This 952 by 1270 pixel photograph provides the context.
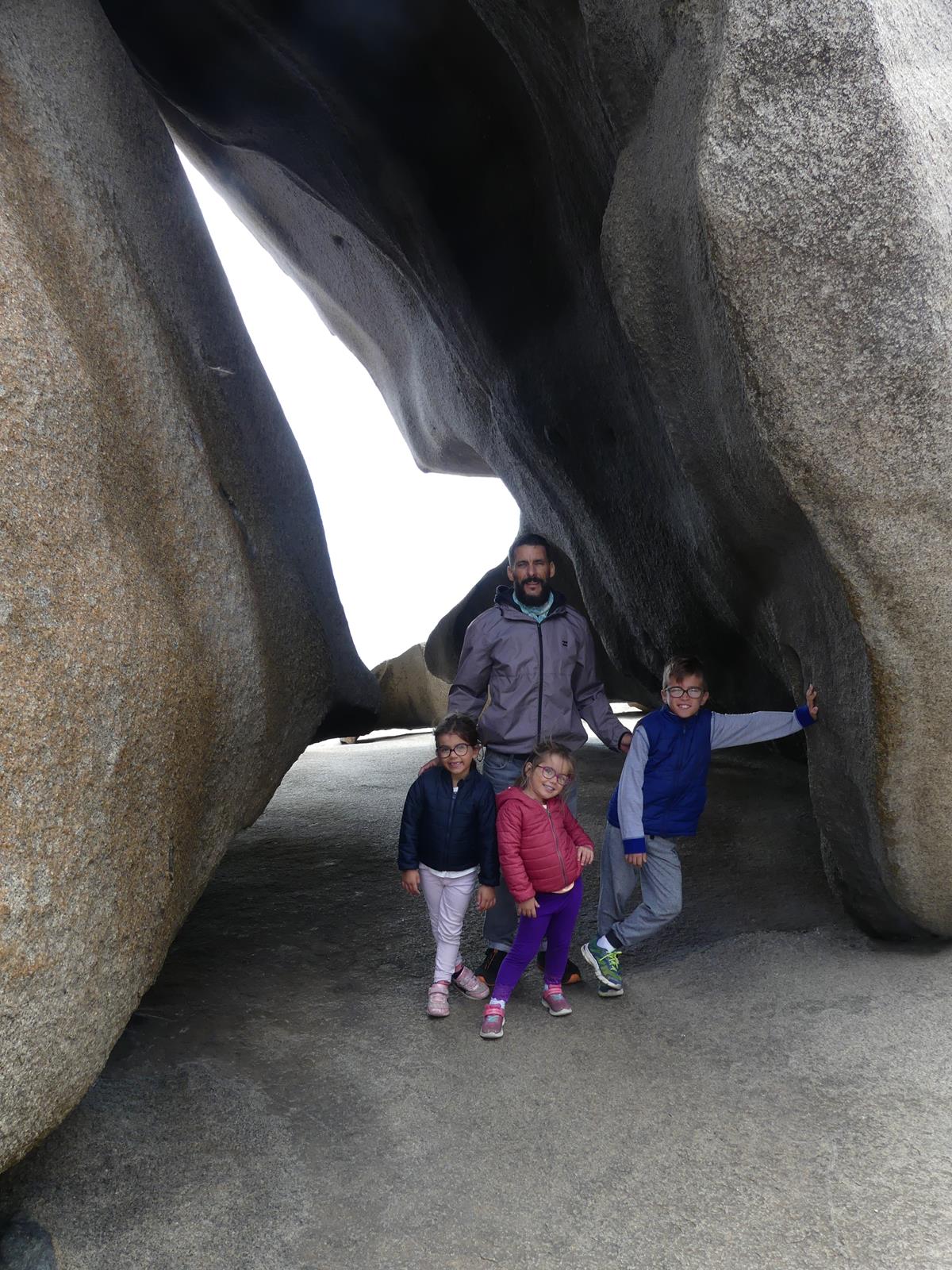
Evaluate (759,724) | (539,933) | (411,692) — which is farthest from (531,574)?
(411,692)

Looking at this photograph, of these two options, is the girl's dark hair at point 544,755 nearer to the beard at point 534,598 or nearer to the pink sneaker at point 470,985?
the beard at point 534,598

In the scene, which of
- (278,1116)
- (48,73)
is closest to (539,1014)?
(278,1116)

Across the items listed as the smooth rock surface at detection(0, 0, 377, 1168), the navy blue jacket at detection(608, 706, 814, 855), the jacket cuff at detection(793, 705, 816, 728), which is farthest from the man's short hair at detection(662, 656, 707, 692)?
the smooth rock surface at detection(0, 0, 377, 1168)

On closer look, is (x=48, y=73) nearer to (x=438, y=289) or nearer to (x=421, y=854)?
(x=421, y=854)

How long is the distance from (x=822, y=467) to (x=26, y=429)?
2.10 m

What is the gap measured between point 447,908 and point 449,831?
0.27 meters

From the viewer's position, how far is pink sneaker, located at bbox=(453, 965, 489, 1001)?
3.58 m

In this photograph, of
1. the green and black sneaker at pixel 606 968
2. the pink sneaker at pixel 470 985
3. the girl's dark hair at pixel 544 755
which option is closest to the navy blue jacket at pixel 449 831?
the girl's dark hair at pixel 544 755

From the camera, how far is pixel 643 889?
3.73 m

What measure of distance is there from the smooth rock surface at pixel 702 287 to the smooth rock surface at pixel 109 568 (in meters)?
1.53

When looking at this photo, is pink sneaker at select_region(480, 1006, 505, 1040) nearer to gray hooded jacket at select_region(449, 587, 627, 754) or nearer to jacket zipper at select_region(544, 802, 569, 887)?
jacket zipper at select_region(544, 802, 569, 887)

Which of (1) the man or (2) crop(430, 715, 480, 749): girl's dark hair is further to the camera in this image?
(1) the man

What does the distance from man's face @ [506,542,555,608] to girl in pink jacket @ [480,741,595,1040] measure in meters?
0.64

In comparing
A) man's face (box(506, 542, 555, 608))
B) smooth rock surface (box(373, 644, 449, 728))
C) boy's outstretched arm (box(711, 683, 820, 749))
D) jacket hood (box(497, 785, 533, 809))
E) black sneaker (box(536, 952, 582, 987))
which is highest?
man's face (box(506, 542, 555, 608))
